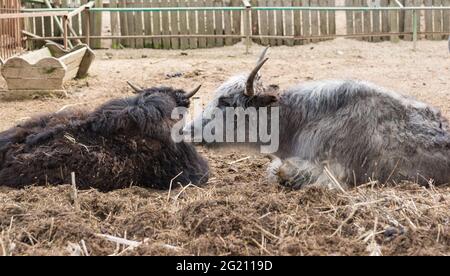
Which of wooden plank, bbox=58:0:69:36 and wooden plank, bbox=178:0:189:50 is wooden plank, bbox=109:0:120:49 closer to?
wooden plank, bbox=58:0:69:36

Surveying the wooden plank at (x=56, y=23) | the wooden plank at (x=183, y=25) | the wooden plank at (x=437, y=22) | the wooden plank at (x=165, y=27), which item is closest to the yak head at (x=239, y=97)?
the wooden plank at (x=183, y=25)

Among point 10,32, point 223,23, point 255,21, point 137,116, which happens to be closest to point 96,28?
point 10,32

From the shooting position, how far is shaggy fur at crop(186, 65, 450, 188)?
5367 millimetres

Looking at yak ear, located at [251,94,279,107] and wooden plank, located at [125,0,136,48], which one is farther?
wooden plank, located at [125,0,136,48]

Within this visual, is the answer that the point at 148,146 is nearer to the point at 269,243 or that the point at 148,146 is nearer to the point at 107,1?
the point at 269,243

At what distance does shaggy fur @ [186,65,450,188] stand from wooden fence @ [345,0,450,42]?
34.8 ft

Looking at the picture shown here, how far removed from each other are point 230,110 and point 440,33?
38.2 ft

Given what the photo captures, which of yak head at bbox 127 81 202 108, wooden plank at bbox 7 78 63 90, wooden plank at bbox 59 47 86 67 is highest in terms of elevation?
wooden plank at bbox 59 47 86 67

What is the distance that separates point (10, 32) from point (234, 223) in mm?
10394

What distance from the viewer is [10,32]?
13.2 metres

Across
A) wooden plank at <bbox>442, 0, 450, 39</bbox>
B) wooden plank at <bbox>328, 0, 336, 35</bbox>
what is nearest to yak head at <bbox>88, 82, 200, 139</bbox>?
wooden plank at <bbox>328, 0, 336, 35</bbox>

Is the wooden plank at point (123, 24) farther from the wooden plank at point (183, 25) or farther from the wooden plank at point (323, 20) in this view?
the wooden plank at point (323, 20)

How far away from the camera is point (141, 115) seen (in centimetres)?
591

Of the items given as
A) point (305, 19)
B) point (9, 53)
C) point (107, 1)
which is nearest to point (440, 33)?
point (305, 19)
